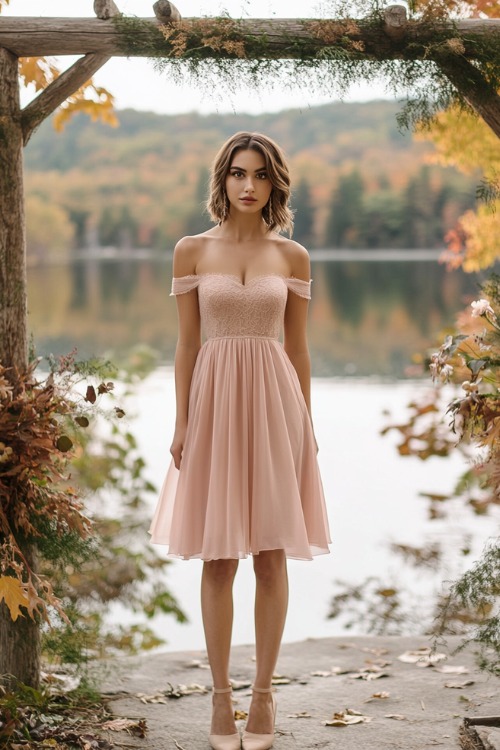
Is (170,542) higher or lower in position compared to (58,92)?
lower

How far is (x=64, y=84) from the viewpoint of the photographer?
3.00 metres

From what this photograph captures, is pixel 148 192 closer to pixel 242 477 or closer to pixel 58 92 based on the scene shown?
pixel 58 92

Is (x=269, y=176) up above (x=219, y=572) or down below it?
above

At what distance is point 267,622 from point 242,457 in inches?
20.0

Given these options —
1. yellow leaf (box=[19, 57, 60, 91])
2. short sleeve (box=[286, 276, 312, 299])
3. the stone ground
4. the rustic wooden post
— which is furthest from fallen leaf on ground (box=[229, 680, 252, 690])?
yellow leaf (box=[19, 57, 60, 91])

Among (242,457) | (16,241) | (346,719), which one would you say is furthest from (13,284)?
(346,719)

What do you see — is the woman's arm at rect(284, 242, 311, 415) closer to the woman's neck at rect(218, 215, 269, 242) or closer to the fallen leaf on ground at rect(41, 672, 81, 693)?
the woman's neck at rect(218, 215, 269, 242)

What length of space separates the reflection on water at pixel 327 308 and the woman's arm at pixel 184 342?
16.8 ft

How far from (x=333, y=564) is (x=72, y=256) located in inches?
141

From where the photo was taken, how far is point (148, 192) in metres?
8.63

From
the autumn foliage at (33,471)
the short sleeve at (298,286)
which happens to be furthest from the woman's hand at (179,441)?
the short sleeve at (298,286)

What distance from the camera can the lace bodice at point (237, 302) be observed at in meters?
2.81

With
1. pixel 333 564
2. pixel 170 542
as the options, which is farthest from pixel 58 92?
pixel 333 564

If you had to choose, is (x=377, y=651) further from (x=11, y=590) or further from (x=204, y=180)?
(x=204, y=180)
